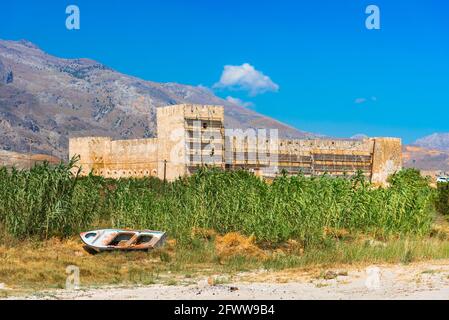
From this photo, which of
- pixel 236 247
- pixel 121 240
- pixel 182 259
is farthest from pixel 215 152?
pixel 182 259

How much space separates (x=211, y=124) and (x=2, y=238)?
92.3ft

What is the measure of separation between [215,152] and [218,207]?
25.1 meters

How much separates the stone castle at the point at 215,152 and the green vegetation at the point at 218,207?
16311mm

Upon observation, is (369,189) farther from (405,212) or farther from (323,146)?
(323,146)

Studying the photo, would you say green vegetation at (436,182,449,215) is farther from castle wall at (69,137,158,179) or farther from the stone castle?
castle wall at (69,137,158,179)

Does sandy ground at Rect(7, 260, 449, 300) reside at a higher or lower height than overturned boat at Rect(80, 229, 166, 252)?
lower

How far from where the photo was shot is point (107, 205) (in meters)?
19.0

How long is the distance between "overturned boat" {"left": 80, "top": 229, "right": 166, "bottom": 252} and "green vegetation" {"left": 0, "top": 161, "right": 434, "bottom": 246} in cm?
88

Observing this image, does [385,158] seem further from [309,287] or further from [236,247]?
[309,287]

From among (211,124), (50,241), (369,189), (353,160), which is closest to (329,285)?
(50,241)

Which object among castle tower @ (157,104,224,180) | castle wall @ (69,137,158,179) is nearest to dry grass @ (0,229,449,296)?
castle tower @ (157,104,224,180)

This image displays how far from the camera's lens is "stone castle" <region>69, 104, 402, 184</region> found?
137 feet

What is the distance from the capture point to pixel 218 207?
17766mm

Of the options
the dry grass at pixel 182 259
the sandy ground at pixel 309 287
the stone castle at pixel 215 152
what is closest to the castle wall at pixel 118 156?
the stone castle at pixel 215 152
